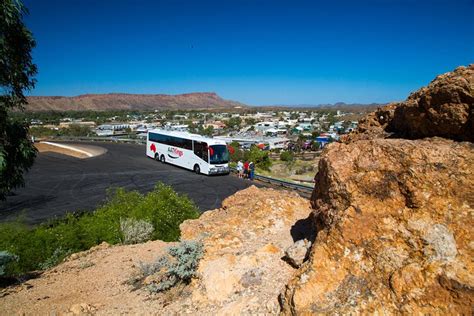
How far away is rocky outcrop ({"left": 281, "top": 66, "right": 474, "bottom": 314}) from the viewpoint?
3725mm

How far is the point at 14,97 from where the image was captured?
26.0 ft

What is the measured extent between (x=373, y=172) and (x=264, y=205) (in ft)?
13.0

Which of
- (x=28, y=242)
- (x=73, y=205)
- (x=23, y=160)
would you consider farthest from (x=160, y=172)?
(x=23, y=160)

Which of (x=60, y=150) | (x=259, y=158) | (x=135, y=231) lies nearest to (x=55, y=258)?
(x=135, y=231)

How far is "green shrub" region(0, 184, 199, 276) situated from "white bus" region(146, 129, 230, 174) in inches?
471

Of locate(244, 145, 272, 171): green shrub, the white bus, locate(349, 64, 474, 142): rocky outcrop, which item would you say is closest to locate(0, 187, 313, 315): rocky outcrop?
locate(349, 64, 474, 142): rocky outcrop

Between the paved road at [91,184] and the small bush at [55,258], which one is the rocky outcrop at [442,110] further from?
the paved road at [91,184]

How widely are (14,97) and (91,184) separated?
652 inches

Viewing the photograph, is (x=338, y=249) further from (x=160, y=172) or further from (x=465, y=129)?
(x=160, y=172)

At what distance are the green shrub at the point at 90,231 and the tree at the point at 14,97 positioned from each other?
2749 mm

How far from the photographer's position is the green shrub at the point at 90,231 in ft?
32.7

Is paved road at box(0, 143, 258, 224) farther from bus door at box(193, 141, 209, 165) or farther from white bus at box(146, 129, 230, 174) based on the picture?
bus door at box(193, 141, 209, 165)

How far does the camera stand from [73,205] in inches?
723

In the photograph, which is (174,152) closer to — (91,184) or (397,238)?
(91,184)
